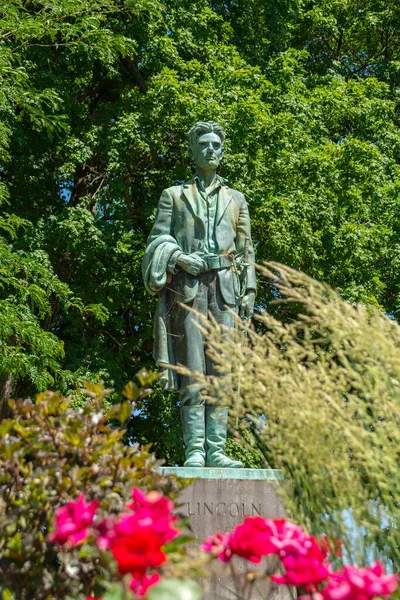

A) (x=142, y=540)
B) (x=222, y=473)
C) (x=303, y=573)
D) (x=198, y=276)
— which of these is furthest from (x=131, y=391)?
(x=198, y=276)

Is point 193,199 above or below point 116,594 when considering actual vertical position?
above

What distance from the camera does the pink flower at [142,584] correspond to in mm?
1940

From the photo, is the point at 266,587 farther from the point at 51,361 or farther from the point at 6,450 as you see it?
the point at 51,361

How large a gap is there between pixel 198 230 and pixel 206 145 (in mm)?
645

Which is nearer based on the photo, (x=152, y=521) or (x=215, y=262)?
(x=152, y=521)

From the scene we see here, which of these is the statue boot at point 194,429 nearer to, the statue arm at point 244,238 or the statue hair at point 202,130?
the statue arm at point 244,238

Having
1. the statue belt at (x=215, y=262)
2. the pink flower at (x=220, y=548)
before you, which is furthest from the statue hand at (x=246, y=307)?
the pink flower at (x=220, y=548)

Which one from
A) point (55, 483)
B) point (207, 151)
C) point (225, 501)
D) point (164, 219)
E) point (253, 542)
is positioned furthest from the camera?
point (207, 151)

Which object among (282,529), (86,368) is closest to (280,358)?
(282,529)

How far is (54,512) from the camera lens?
117 inches

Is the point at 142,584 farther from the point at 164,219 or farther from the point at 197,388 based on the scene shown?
the point at 164,219

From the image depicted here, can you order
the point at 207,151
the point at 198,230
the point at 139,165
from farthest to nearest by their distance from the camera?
the point at 139,165 → the point at 207,151 → the point at 198,230

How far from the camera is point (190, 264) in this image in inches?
246

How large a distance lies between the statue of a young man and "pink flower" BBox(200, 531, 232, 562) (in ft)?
10.5
